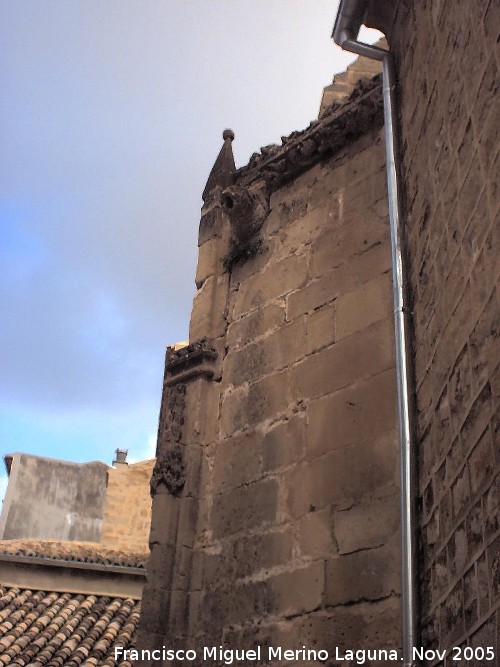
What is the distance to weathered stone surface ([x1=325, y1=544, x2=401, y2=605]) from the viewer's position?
367cm

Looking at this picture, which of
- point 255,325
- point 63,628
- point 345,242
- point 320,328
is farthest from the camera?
point 63,628

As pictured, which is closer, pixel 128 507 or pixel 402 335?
pixel 402 335

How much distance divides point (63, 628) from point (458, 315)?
27.9 ft

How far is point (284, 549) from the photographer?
14.2ft

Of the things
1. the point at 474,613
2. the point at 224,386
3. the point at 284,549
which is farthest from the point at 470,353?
the point at 224,386

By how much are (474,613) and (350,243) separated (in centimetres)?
262

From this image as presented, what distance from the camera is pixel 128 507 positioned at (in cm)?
1683

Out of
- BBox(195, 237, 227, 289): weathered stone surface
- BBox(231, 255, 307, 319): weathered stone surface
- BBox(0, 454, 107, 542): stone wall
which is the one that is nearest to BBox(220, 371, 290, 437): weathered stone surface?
BBox(231, 255, 307, 319): weathered stone surface

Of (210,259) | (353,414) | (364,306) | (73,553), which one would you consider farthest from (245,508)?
(73,553)

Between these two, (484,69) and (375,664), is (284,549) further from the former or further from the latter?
(484,69)

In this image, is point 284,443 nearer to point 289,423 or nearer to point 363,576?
point 289,423

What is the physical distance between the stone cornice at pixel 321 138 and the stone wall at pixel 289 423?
1 cm

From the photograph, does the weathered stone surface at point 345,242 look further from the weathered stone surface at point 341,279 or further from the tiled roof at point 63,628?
the tiled roof at point 63,628

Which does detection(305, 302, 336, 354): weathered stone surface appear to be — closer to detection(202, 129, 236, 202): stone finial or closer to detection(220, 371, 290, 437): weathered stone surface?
detection(220, 371, 290, 437): weathered stone surface
